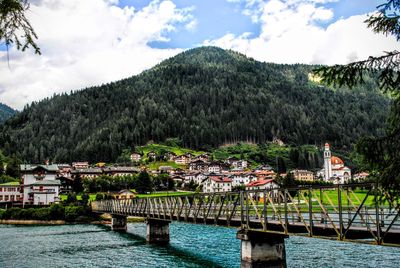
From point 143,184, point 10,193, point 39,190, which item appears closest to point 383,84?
point 39,190

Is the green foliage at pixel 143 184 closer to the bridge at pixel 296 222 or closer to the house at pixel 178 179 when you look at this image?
the house at pixel 178 179

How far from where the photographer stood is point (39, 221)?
96812 millimetres

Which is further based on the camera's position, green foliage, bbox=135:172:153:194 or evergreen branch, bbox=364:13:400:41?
green foliage, bbox=135:172:153:194

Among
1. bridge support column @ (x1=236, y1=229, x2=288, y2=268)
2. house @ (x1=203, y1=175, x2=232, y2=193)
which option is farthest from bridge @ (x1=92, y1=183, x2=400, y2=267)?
house @ (x1=203, y1=175, x2=232, y2=193)

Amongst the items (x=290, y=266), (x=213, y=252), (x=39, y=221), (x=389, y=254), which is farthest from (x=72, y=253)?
(x=39, y=221)

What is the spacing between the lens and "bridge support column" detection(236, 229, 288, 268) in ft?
105

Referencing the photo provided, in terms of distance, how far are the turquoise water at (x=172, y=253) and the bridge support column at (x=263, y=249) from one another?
5048 millimetres

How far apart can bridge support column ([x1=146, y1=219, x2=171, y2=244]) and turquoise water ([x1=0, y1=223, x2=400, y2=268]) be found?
1.51 metres

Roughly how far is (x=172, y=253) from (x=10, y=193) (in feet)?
311

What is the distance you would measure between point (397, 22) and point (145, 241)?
53.4m

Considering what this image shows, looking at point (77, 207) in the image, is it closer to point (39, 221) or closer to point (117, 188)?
point (39, 221)

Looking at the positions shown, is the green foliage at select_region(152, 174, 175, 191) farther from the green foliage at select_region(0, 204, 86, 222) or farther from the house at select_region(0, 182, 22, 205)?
Answer: the green foliage at select_region(0, 204, 86, 222)

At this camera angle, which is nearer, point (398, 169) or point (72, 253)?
point (398, 169)

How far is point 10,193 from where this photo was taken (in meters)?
126
